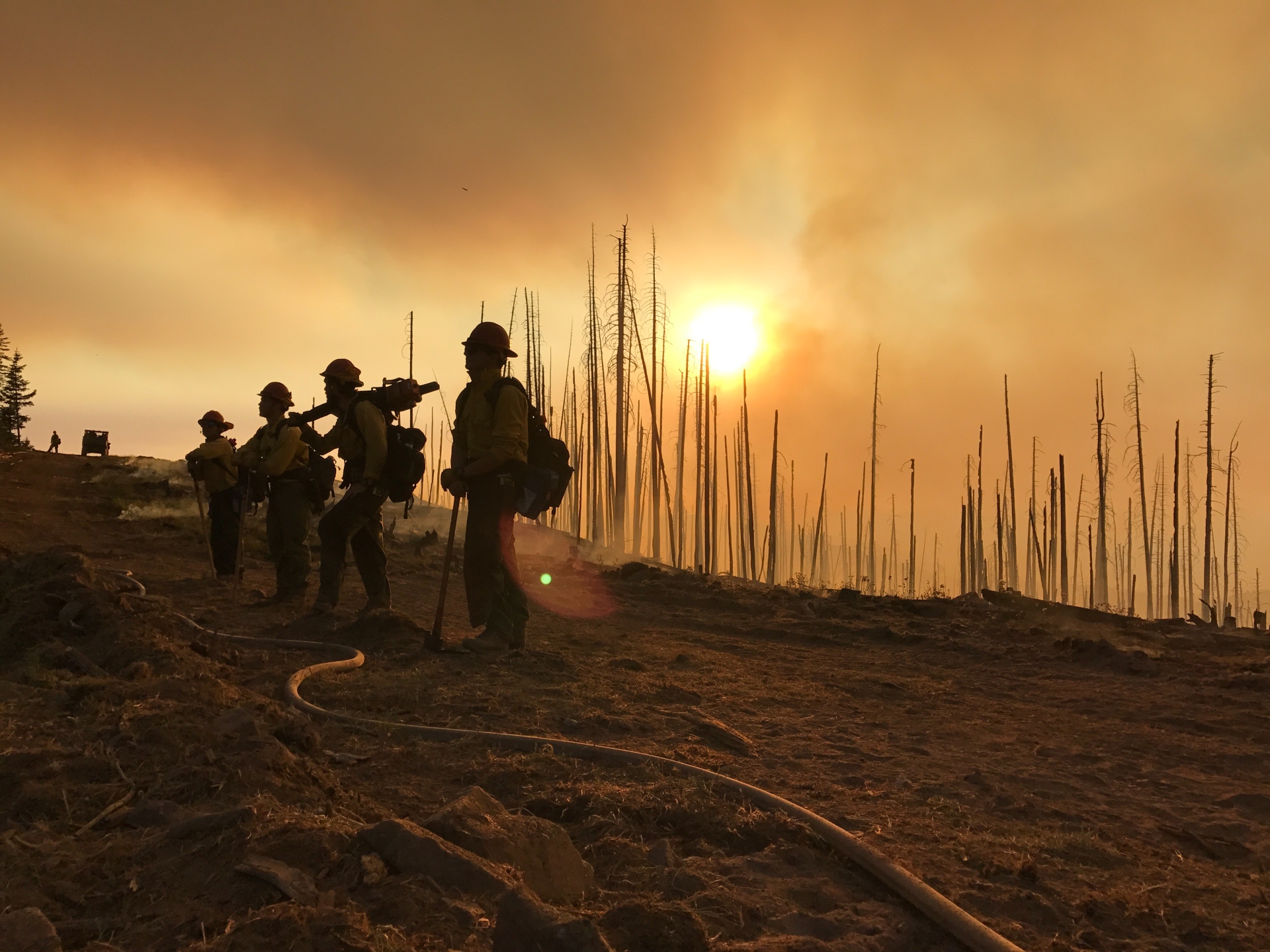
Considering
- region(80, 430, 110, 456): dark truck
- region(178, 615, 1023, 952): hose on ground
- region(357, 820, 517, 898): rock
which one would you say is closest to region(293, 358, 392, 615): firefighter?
region(178, 615, 1023, 952): hose on ground

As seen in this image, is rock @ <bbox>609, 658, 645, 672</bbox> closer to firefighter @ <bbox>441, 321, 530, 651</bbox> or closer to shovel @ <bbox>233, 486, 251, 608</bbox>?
firefighter @ <bbox>441, 321, 530, 651</bbox>

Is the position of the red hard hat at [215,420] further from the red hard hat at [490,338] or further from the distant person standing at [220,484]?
the red hard hat at [490,338]

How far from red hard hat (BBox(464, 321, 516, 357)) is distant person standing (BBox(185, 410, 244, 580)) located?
15.6 ft

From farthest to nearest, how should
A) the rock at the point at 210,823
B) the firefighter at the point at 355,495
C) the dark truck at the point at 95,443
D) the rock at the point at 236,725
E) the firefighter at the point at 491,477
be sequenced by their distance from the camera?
the dark truck at the point at 95,443 < the firefighter at the point at 355,495 < the firefighter at the point at 491,477 < the rock at the point at 236,725 < the rock at the point at 210,823

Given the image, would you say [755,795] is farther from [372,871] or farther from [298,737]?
[298,737]

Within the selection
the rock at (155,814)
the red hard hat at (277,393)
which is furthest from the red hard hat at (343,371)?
the rock at (155,814)

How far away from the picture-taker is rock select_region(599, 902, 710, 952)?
1.86m

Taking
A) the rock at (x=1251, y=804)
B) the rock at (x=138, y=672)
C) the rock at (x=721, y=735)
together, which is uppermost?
the rock at (x=138, y=672)

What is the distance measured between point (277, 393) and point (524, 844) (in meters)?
7.24

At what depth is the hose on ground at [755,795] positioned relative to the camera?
6.79 ft

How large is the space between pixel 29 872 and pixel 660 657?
17.3ft

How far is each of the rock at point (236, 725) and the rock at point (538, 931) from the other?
→ 1.35 meters

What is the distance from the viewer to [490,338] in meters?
5.66

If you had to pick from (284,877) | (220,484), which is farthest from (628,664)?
(220,484)
